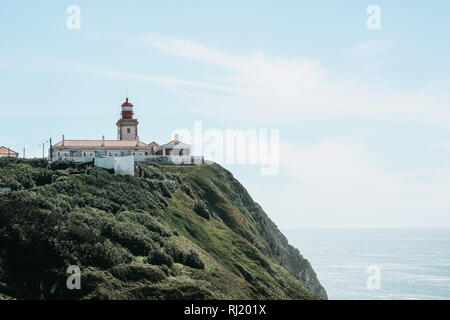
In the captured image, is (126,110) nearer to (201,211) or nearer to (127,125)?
(127,125)

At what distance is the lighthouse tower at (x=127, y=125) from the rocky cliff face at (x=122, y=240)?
22.4 meters

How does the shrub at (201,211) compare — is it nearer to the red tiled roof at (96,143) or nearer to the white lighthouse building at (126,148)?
the white lighthouse building at (126,148)

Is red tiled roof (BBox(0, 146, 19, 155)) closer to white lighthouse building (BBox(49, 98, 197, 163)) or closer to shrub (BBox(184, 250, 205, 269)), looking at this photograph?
white lighthouse building (BBox(49, 98, 197, 163))

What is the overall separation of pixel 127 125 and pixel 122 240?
59.6m

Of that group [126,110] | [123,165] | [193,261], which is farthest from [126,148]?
[193,261]

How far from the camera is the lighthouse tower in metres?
101

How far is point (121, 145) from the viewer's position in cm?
9356

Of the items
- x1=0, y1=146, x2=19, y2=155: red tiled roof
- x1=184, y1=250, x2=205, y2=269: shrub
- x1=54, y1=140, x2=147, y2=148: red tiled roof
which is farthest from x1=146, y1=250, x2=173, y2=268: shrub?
x1=0, y1=146, x2=19, y2=155: red tiled roof

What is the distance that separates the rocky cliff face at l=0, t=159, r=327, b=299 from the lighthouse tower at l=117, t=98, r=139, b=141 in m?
22.4

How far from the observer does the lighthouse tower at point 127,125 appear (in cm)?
10088
